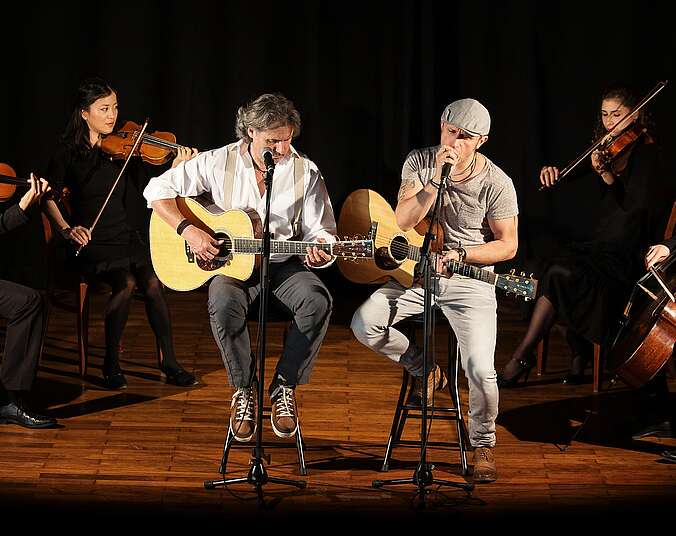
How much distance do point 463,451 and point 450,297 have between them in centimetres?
57

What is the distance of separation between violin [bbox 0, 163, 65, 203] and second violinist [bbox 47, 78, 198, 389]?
0.54 feet

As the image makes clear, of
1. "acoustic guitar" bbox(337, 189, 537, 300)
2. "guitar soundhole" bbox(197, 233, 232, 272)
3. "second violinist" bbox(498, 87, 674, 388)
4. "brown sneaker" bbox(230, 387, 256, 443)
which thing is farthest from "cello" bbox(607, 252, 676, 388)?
"guitar soundhole" bbox(197, 233, 232, 272)

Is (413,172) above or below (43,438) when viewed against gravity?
above

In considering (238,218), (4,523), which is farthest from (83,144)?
(4,523)

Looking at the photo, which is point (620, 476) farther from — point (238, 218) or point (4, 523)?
point (4, 523)

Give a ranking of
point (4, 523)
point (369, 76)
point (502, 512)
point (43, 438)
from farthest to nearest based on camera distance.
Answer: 1. point (369, 76)
2. point (43, 438)
3. point (502, 512)
4. point (4, 523)

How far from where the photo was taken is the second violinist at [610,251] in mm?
5141

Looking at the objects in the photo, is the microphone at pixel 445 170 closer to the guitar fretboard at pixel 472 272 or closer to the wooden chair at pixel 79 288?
the guitar fretboard at pixel 472 272

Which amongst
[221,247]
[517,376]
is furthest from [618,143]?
[221,247]

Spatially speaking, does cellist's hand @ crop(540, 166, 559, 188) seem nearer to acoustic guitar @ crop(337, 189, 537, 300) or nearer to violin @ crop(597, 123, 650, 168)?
violin @ crop(597, 123, 650, 168)

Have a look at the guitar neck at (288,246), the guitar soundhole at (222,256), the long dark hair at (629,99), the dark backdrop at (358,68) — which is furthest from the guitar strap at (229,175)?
the dark backdrop at (358,68)

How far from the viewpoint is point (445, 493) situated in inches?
157

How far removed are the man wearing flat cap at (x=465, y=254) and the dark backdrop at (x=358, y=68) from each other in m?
2.51

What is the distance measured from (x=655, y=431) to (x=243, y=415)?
1.72 meters
